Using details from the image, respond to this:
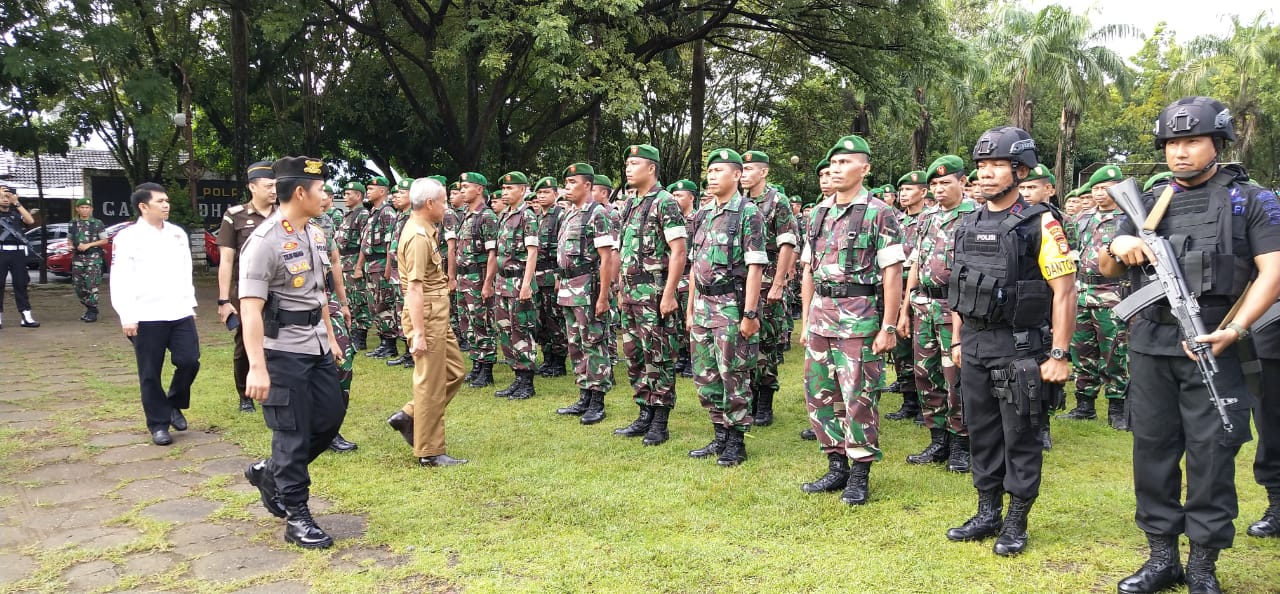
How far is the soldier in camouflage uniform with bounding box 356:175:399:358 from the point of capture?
31.9 ft

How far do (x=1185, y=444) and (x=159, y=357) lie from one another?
21.8 ft

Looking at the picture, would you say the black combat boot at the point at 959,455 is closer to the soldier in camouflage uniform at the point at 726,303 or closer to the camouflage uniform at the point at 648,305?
the soldier in camouflage uniform at the point at 726,303

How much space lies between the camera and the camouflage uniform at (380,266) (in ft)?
31.8

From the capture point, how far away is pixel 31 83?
13.0m

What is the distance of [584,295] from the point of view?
23.0 feet

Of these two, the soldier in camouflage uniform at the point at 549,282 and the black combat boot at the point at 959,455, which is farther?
the soldier in camouflage uniform at the point at 549,282

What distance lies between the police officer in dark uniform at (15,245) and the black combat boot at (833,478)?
1161cm

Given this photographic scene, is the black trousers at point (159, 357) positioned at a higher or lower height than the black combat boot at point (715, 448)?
higher

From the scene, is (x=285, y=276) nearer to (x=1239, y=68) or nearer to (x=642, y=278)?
(x=642, y=278)

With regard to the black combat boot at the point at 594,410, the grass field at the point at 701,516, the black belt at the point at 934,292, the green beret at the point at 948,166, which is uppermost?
the green beret at the point at 948,166

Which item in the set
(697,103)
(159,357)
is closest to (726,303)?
(159,357)

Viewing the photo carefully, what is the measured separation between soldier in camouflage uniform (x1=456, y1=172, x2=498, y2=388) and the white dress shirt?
2765 millimetres

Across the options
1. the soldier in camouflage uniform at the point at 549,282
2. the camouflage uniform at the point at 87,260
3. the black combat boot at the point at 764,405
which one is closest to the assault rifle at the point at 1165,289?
the black combat boot at the point at 764,405

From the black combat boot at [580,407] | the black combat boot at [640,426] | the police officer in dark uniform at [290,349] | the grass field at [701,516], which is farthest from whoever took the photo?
the black combat boot at [580,407]
